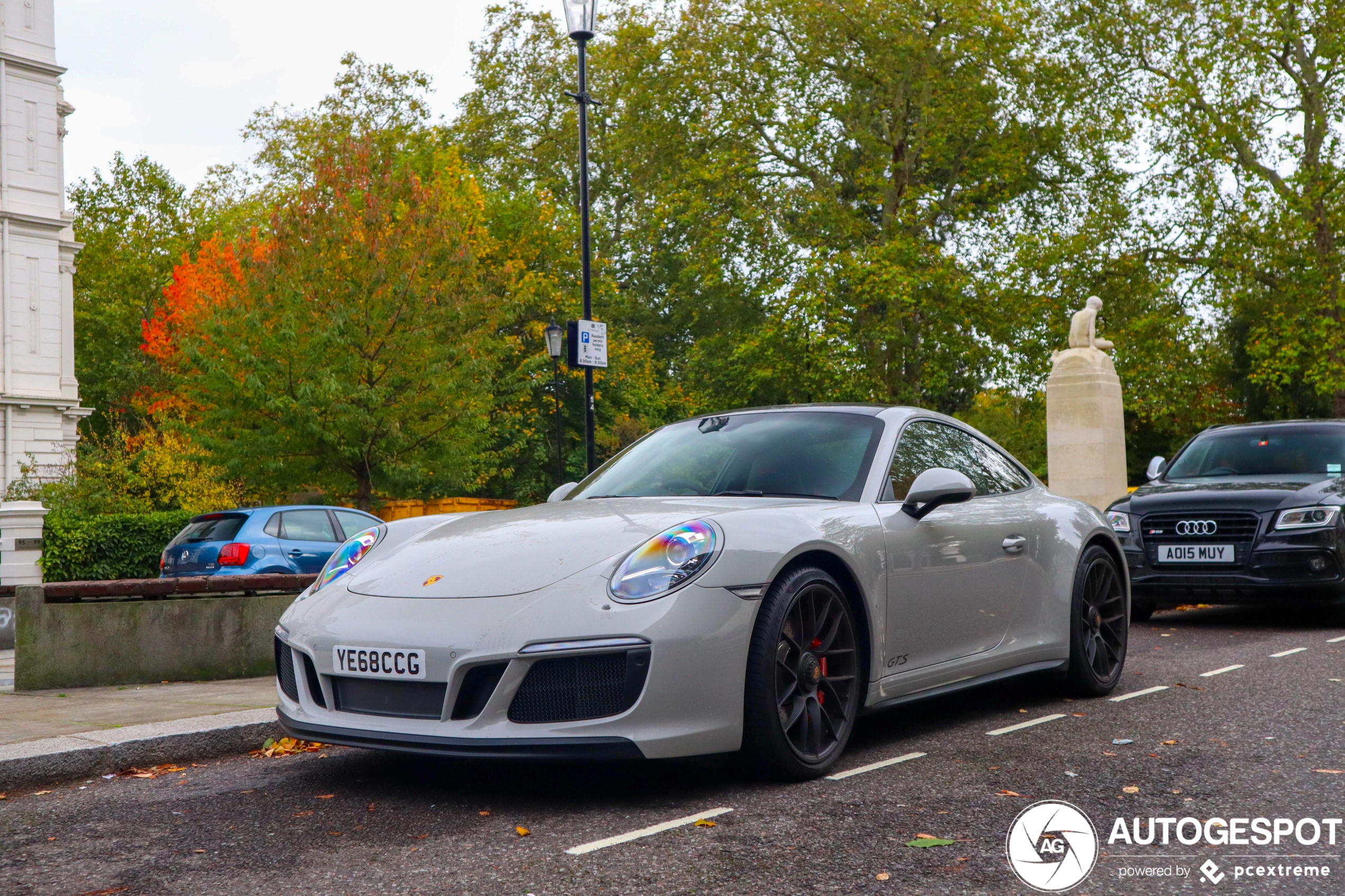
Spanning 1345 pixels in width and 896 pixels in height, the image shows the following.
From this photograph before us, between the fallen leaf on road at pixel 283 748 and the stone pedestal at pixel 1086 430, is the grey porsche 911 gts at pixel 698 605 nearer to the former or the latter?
the fallen leaf on road at pixel 283 748

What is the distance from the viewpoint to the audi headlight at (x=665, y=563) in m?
4.11

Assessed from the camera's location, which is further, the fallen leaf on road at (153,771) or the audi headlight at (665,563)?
the fallen leaf on road at (153,771)

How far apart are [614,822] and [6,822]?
208 cm

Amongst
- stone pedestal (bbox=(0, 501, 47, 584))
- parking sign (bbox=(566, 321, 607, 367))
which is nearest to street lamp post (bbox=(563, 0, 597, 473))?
parking sign (bbox=(566, 321, 607, 367))

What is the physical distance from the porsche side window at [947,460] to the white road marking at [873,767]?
1.03 m

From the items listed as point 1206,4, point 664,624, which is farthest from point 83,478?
point 1206,4

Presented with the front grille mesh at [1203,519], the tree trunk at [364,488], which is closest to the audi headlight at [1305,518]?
the front grille mesh at [1203,519]

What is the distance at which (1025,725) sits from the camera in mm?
5586

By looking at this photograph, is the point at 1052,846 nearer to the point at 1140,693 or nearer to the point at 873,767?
the point at 873,767

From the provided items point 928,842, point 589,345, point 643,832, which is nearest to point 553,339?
point 589,345

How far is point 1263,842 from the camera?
144 inches

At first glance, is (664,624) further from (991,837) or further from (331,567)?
(331,567)

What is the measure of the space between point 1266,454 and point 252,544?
1060 centimetres

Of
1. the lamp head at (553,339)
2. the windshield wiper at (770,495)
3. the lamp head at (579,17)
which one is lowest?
the windshield wiper at (770,495)
